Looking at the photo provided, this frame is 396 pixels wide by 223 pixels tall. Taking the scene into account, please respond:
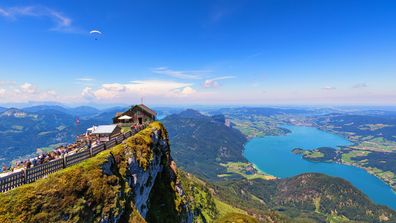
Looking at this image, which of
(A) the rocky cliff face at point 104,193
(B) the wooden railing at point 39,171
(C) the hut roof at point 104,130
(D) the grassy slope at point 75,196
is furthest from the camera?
(C) the hut roof at point 104,130

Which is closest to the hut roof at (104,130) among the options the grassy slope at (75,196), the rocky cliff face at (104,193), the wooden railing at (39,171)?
the rocky cliff face at (104,193)

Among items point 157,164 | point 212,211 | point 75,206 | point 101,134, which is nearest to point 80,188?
point 75,206

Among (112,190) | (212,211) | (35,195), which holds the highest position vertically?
(35,195)

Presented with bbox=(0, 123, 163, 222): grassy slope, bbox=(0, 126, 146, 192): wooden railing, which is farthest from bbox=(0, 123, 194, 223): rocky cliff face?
bbox=(0, 126, 146, 192): wooden railing

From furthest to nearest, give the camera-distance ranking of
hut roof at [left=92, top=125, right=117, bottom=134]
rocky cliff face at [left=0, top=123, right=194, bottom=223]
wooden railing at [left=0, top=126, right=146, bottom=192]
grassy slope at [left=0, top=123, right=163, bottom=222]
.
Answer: hut roof at [left=92, top=125, right=117, bottom=134]
wooden railing at [left=0, top=126, right=146, bottom=192]
rocky cliff face at [left=0, top=123, right=194, bottom=223]
grassy slope at [left=0, top=123, right=163, bottom=222]

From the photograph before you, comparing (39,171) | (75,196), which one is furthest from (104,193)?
(39,171)

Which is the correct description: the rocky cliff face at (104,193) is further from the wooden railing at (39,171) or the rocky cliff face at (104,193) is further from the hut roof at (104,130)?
the hut roof at (104,130)

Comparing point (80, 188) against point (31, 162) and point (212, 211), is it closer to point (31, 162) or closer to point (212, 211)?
point (31, 162)

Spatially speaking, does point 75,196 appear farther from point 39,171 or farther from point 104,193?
point 39,171

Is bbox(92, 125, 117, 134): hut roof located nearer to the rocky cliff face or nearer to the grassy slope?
the rocky cliff face
